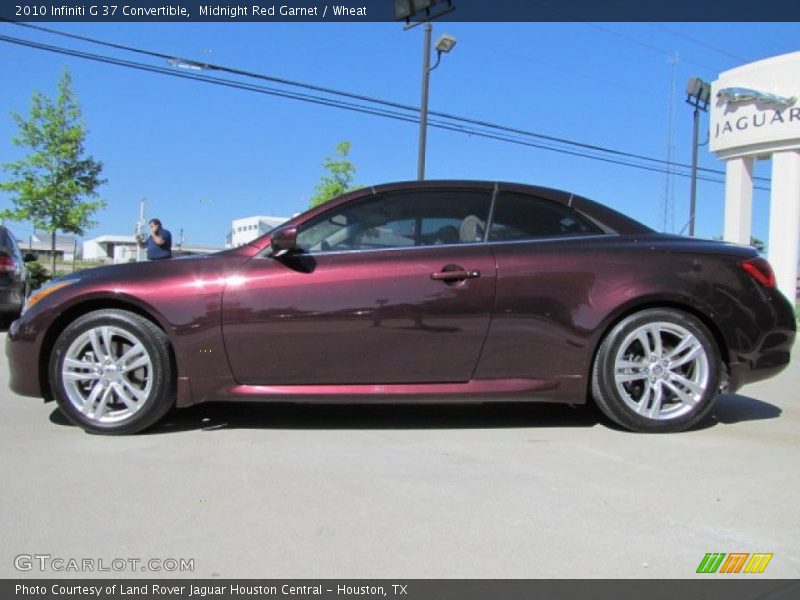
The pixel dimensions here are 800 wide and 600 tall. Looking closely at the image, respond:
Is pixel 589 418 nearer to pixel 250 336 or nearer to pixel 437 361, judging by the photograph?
pixel 437 361

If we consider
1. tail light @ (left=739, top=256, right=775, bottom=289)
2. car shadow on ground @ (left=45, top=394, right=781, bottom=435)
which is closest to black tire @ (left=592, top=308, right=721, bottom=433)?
car shadow on ground @ (left=45, top=394, right=781, bottom=435)

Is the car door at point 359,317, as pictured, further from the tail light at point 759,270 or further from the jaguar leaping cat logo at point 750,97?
the jaguar leaping cat logo at point 750,97

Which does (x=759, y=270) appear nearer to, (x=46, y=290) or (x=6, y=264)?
(x=46, y=290)

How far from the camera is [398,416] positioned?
468 centimetres

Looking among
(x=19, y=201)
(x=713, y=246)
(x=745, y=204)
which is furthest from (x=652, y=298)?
(x=19, y=201)

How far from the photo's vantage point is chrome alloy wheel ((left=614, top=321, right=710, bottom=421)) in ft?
13.7

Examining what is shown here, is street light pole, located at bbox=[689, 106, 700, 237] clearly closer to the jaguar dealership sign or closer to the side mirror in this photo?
the jaguar dealership sign

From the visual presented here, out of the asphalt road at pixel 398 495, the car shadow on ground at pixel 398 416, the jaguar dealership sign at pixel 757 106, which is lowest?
the asphalt road at pixel 398 495

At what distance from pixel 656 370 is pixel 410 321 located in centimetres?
157

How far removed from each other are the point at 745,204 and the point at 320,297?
1854cm

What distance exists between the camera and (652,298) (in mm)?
4164

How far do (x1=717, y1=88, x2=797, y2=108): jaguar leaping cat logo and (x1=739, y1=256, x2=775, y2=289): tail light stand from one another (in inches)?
614

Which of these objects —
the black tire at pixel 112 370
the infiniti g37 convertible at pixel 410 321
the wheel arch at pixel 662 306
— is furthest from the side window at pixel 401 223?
the black tire at pixel 112 370

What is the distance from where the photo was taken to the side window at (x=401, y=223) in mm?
4195
